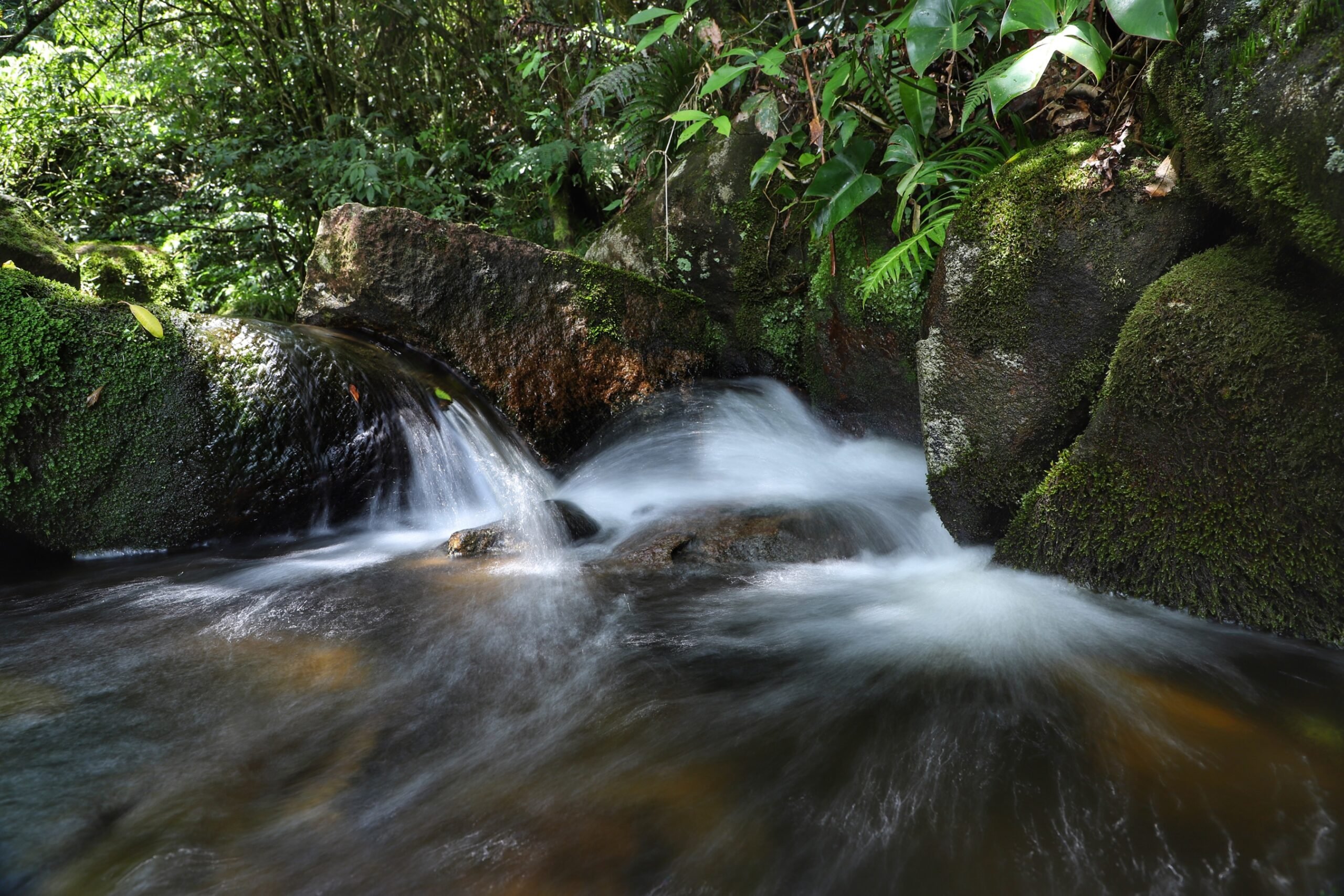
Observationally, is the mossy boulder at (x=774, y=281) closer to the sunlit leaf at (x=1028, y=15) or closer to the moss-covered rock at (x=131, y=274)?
the sunlit leaf at (x=1028, y=15)

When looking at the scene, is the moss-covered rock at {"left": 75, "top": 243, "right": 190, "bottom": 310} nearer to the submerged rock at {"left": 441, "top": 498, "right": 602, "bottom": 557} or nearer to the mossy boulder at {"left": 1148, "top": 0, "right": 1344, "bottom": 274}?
the submerged rock at {"left": 441, "top": 498, "right": 602, "bottom": 557}

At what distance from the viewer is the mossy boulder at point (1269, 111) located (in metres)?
1.86

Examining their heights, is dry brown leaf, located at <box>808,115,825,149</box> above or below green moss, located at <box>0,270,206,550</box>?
above

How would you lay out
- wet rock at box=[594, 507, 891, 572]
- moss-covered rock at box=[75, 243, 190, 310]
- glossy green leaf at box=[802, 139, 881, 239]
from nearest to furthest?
wet rock at box=[594, 507, 891, 572], glossy green leaf at box=[802, 139, 881, 239], moss-covered rock at box=[75, 243, 190, 310]

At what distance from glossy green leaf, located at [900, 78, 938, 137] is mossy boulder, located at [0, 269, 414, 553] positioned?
3.30m

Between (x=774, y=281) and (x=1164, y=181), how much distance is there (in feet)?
8.96

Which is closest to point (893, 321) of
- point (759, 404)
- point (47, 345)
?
point (759, 404)

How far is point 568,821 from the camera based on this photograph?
162cm

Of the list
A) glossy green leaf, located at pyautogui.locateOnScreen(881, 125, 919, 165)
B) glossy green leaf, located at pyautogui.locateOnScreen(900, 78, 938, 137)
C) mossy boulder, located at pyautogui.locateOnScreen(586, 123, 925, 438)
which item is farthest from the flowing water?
glossy green leaf, located at pyautogui.locateOnScreen(900, 78, 938, 137)

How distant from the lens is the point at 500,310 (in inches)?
187

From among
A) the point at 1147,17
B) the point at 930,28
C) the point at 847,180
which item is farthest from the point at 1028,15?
the point at 847,180

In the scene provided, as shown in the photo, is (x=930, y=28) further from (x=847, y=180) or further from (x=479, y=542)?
(x=479, y=542)

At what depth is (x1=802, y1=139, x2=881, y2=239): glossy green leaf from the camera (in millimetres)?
3510

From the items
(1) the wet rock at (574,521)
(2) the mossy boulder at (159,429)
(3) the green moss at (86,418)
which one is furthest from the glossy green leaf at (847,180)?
(3) the green moss at (86,418)
